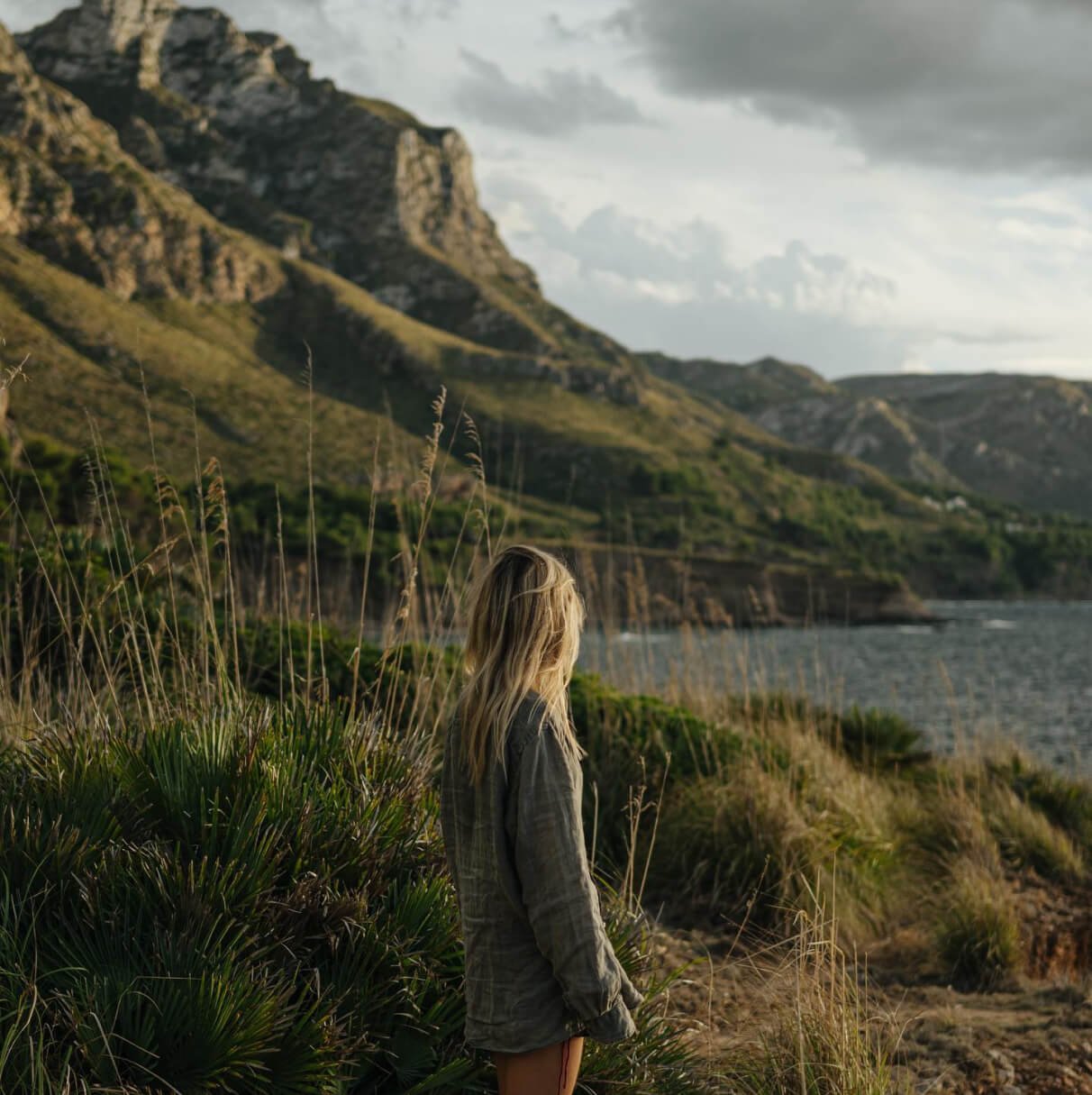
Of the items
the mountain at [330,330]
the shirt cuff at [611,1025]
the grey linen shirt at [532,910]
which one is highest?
the mountain at [330,330]

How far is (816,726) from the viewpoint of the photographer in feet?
30.2

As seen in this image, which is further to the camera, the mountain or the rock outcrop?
the rock outcrop

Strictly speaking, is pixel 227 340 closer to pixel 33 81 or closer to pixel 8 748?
pixel 33 81

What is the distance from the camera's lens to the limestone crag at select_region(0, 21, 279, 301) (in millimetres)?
87188

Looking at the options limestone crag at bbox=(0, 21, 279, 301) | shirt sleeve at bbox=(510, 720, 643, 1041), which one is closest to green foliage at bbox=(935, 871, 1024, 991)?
shirt sleeve at bbox=(510, 720, 643, 1041)

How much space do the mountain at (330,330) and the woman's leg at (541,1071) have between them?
6.77 meters

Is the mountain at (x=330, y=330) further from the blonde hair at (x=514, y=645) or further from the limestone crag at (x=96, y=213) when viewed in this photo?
the blonde hair at (x=514, y=645)

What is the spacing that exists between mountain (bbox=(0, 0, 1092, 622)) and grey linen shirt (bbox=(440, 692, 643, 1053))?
677 centimetres

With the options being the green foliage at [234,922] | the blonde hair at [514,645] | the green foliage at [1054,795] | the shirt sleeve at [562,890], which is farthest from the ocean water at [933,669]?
the shirt sleeve at [562,890]

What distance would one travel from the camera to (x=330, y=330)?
104875 mm

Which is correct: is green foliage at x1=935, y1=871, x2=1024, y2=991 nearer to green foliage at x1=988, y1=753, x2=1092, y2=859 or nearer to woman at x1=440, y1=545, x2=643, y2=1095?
green foliage at x1=988, y1=753, x2=1092, y2=859

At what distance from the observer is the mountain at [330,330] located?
65.4 metres

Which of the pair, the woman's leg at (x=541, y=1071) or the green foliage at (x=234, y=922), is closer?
the woman's leg at (x=541, y=1071)

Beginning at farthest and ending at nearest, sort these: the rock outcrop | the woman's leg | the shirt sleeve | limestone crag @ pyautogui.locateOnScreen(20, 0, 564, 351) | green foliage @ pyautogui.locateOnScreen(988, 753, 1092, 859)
A: limestone crag @ pyautogui.locateOnScreen(20, 0, 564, 351) → the rock outcrop → green foliage @ pyautogui.locateOnScreen(988, 753, 1092, 859) → the woman's leg → the shirt sleeve
